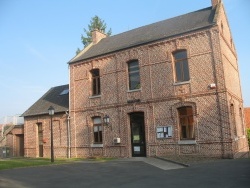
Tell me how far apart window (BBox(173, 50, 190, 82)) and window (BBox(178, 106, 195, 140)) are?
6.35 feet

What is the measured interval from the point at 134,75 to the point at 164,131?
455 centimetres

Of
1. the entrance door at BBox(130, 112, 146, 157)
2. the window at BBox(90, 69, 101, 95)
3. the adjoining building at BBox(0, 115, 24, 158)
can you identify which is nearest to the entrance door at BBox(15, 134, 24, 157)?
the adjoining building at BBox(0, 115, 24, 158)

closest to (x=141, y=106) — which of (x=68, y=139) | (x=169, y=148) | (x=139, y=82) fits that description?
(x=139, y=82)

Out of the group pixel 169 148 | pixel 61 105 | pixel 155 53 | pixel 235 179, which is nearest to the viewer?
pixel 235 179

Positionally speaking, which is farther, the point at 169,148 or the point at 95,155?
the point at 95,155

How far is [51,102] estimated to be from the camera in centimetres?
2562

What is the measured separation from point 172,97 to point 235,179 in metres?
8.95

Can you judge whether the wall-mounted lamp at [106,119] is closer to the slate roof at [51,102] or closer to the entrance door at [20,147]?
the slate roof at [51,102]

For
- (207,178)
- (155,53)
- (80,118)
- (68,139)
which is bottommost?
(207,178)

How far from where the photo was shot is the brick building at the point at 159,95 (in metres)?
17.0

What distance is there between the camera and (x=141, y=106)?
19.4m

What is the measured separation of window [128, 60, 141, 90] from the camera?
2005cm

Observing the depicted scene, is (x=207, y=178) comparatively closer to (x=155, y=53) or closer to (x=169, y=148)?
(x=169, y=148)

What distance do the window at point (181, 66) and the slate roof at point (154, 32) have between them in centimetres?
133
